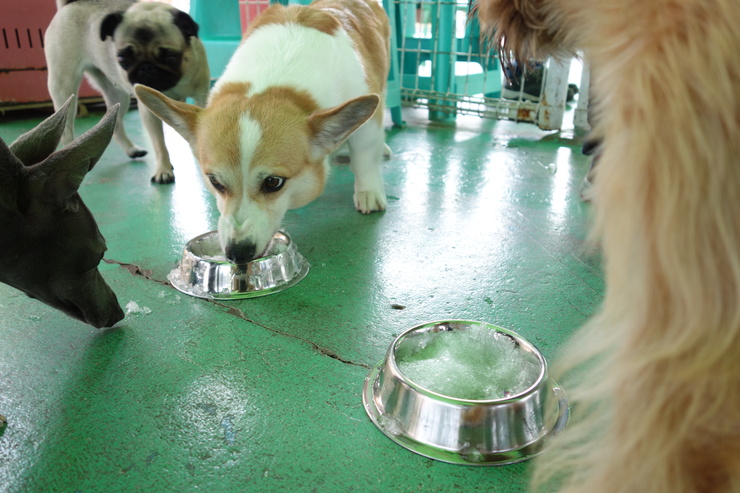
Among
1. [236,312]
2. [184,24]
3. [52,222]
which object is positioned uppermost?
[184,24]

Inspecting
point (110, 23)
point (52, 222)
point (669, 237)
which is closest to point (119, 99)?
point (110, 23)

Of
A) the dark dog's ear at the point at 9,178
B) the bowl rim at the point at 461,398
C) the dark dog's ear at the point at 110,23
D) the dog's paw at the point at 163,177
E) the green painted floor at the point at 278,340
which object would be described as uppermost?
→ the dark dog's ear at the point at 110,23

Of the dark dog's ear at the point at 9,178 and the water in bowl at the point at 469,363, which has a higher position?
the dark dog's ear at the point at 9,178

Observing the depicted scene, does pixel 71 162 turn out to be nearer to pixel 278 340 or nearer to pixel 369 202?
pixel 278 340

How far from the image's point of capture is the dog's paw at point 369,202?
245 cm

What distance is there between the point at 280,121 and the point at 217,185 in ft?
1.11

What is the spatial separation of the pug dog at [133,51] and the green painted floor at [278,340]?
1.89 feet

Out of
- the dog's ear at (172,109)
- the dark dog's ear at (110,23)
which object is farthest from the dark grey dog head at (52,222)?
the dark dog's ear at (110,23)

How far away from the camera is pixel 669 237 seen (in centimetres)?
46

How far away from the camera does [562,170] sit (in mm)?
3123

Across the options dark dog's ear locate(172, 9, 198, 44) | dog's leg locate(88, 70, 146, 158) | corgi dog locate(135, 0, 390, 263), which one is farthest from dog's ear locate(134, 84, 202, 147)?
dog's leg locate(88, 70, 146, 158)

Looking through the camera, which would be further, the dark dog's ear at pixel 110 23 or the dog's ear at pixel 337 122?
the dark dog's ear at pixel 110 23

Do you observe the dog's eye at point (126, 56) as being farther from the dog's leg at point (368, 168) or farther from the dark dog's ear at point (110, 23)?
the dog's leg at point (368, 168)

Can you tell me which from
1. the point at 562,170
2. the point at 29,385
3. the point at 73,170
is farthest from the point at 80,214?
the point at 562,170
